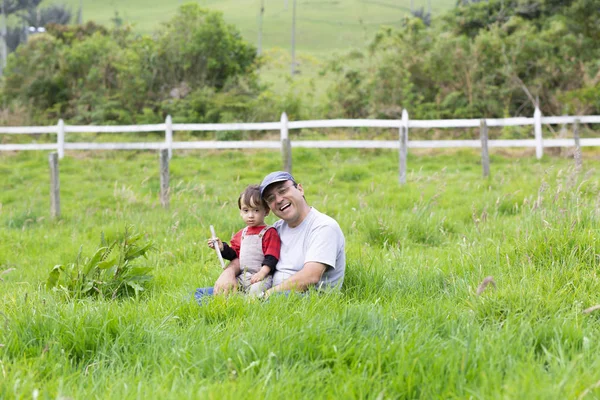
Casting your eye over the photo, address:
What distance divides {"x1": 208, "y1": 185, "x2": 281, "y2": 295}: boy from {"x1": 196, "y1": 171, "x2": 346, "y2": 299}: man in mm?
65

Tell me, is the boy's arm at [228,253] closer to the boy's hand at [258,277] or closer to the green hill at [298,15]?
the boy's hand at [258,277]

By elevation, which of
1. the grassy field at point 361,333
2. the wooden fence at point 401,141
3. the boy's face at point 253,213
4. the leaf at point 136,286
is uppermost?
the wooden fence at point 401,141

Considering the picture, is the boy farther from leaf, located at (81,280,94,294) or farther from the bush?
leaf, located at (81,280,94,294)

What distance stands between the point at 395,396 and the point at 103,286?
2.44 meters

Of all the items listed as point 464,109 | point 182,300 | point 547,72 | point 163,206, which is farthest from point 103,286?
point 547,72

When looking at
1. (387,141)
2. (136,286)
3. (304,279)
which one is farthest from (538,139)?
(136,286)

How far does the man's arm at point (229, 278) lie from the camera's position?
12.9 feet

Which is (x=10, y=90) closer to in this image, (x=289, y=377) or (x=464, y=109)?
(x=464, y=109)

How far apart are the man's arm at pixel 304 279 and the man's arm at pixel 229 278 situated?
30cm

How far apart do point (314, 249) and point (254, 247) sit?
1.96 ft

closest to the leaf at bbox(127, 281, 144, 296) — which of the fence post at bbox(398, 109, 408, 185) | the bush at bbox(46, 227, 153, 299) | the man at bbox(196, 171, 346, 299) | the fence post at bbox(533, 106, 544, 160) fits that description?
the bush at bbox(46, 227, 153, 299)

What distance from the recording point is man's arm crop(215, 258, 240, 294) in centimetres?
Result: 392

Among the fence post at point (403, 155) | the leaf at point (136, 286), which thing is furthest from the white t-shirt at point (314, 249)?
the fence post at point (403, 155)

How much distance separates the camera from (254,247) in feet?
13.9
